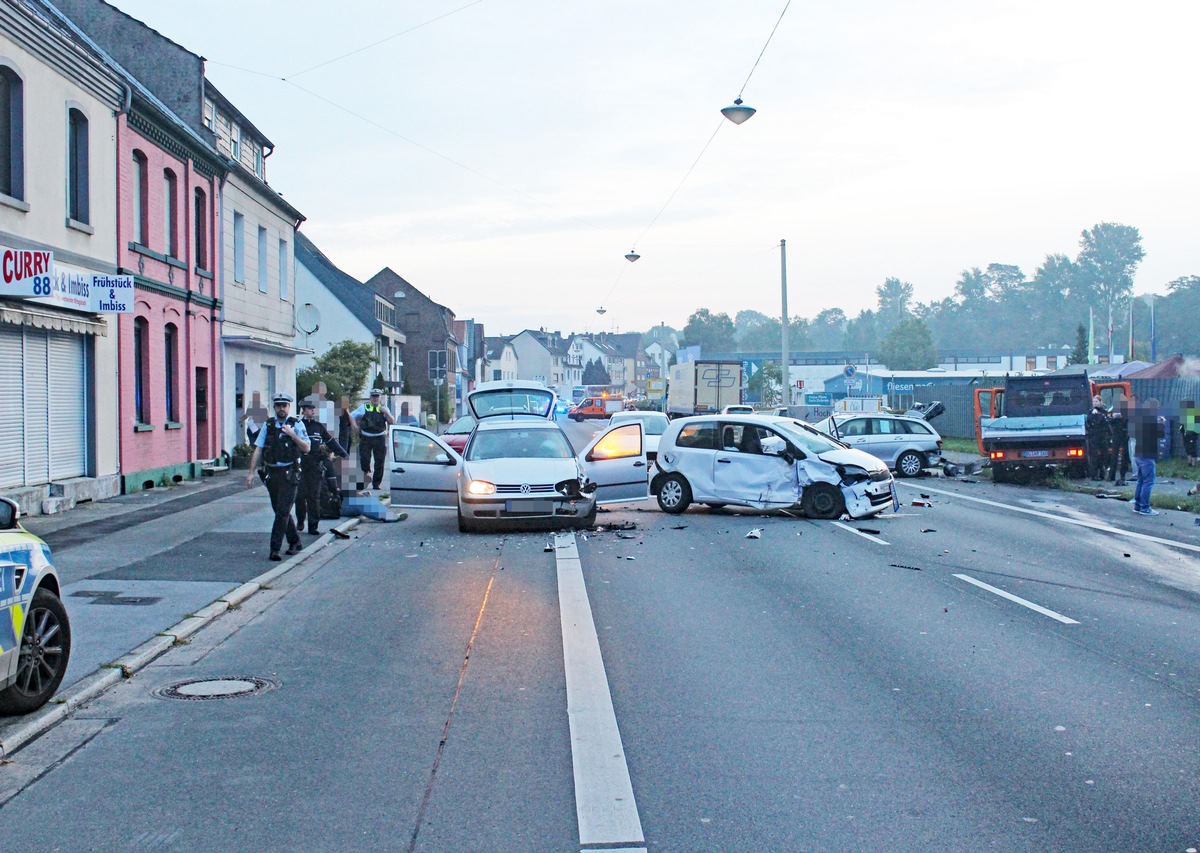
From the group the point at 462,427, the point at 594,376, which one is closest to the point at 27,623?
the point at 462,427

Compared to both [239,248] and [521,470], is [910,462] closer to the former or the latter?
[521,470]

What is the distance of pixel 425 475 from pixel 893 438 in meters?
14.4

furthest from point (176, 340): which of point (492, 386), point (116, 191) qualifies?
point (492, 386)

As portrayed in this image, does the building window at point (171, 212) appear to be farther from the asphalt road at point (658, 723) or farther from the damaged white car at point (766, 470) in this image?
the asphalt road at point (658, 723)

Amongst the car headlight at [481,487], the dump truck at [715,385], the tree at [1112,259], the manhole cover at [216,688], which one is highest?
the tree at [1112,259]

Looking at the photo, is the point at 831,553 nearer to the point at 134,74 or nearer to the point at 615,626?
the point at 615,626

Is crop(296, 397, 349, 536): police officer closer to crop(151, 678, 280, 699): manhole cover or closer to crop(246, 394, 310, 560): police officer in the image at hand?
crop(246, 394, 310, 560): police officer

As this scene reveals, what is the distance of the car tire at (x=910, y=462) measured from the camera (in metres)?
27.6

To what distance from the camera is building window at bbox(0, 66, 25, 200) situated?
52.6 ft

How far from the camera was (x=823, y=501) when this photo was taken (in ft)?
56.7

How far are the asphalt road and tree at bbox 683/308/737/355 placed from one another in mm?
151183

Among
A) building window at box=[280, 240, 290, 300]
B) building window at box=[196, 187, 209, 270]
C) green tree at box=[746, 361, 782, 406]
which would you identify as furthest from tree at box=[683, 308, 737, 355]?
building window at box=[196, 187, 209, 270]

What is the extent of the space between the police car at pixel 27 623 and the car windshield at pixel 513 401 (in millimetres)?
18129

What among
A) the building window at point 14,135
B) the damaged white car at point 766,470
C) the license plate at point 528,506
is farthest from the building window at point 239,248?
the license plate at point 528,506
